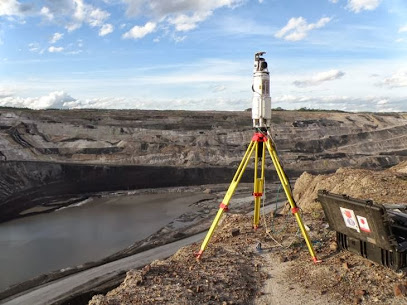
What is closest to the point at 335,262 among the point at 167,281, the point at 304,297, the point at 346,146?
the point at 304,297

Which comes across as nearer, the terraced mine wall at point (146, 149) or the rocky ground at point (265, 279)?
the rocky ground at point (265, 279)

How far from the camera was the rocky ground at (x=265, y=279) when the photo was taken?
666 cm

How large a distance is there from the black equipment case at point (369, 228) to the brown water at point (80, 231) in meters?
14.3

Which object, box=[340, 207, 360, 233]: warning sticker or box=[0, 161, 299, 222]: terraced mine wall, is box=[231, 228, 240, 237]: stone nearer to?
box=[340, 207, 360, 233]: warning sticker

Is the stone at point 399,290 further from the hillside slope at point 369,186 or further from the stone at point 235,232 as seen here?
the hillside slope at point 369,186

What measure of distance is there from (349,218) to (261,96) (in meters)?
3.20

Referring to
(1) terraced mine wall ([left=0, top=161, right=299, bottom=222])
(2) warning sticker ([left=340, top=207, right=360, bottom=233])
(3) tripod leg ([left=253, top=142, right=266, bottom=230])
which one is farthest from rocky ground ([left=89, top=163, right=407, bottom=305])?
(1) terraced mine wall ([left=0, top=161, right=299, bottom=222])

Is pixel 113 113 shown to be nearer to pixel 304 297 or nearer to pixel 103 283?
pixel 103 283

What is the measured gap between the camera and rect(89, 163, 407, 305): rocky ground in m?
6.66

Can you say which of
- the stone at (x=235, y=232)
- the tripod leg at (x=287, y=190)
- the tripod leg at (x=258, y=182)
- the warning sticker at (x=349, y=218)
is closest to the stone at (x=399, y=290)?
the warning sticker at (x=349, y=218)

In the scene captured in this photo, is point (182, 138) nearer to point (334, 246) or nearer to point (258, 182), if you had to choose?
point (258, 182)

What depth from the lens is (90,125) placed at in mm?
47188

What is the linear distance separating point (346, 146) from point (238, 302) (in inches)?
1943

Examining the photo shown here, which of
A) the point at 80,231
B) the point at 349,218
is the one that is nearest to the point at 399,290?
the point at 349,218
